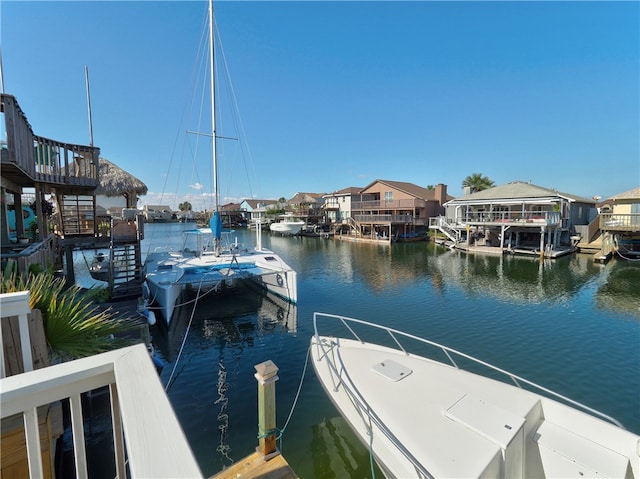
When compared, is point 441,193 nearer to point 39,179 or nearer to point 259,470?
point 39,179

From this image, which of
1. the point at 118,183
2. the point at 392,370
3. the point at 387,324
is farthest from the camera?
the point at 118,183

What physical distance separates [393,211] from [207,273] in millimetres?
31727

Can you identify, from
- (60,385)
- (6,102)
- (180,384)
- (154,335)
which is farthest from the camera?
(154,335)

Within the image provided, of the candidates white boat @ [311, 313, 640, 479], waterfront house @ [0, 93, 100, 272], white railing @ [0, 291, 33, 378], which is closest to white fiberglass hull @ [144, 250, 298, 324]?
waterfront house @ [0, 93, 100, 272]

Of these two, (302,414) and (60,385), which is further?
(302,414)

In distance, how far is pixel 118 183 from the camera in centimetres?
1499

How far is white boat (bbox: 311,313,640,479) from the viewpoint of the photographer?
354 centimetres

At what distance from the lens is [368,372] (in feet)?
17.5

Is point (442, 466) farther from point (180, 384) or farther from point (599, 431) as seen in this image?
point (180, 384)

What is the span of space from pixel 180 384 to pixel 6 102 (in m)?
7.03

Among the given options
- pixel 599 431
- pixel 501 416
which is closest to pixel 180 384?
pixel 501 416

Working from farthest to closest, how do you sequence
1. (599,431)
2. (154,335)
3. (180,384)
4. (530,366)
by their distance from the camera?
(154,335) → (530,366) → (180,384) → (599,431)

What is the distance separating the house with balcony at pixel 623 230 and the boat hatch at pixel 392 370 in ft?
85.9

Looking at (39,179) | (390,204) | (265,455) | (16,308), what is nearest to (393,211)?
(390,204)
